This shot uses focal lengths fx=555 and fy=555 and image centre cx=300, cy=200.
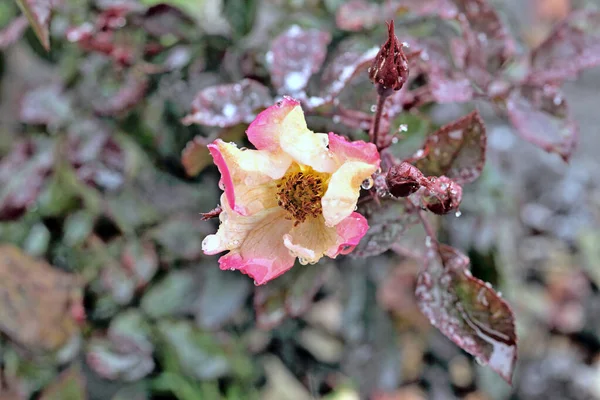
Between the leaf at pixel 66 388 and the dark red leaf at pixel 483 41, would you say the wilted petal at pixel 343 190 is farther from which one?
the leaf at pixel 66 388

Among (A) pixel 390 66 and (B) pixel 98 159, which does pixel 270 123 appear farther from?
(B) pixel 98 159

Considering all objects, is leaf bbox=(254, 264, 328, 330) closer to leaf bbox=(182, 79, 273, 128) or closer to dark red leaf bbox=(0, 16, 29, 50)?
leaf bbox=(182, 79, 273, 128)

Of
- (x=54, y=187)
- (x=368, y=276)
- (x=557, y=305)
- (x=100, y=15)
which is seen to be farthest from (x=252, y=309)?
(x=557, y=305)

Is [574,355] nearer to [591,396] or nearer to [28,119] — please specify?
[591,396]

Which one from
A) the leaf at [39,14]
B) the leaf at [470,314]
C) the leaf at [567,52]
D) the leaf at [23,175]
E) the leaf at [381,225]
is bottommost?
the leaf at [23,175]

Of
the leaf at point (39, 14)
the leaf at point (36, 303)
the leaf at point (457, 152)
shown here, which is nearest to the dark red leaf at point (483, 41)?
the leaf at point (457, 152)

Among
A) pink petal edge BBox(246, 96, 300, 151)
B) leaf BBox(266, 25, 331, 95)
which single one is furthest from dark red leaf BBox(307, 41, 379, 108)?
pink petal edge BBox(246, 96, 300, 151)

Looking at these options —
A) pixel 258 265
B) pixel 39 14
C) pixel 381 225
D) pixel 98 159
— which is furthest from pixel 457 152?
pixel 98 159
